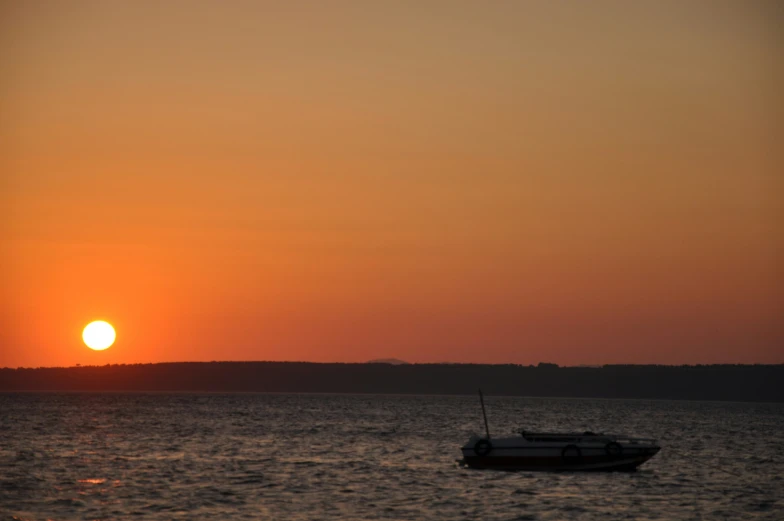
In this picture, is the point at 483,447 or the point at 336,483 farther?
the point at 483,447

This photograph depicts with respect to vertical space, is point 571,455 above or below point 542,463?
above

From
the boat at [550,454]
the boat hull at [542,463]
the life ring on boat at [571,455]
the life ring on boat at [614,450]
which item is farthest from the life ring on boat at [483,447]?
the life ring on boat at [614,450]

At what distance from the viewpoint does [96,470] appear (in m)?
67.5

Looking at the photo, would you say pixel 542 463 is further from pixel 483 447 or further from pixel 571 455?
pixel 483 447

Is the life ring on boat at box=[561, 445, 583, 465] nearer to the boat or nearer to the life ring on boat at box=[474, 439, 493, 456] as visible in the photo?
the boat

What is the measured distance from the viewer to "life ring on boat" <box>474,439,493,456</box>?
69.5m

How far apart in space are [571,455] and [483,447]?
6032 millimetres

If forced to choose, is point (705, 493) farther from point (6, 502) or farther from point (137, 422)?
point (137, 422)

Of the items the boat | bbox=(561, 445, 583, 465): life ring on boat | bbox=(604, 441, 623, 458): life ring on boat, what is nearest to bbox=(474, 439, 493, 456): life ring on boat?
the boat

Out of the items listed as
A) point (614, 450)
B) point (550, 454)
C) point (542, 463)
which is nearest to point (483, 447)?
point (542, 463)

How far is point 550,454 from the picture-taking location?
69.3m

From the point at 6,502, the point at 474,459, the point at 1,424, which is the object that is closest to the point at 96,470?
the point at 6,502

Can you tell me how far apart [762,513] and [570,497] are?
407 inches

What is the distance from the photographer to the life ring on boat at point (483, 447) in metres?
69.5
